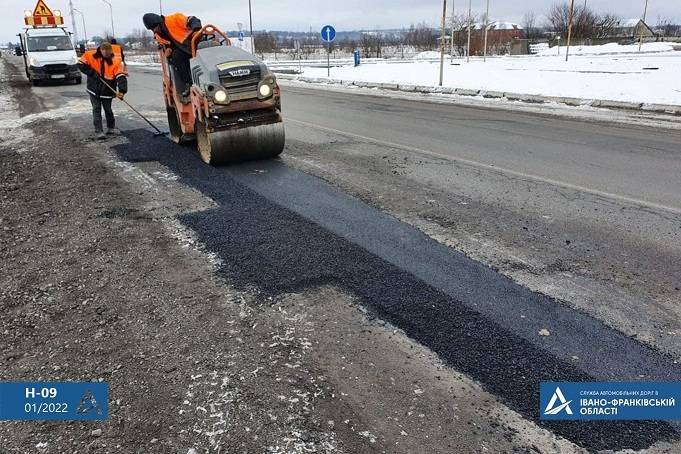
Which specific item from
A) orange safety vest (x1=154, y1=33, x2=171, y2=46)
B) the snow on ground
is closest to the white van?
orange safety vest (x1=154, y1=33, x2=171, y2=46)

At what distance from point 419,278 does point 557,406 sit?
4.89 feet

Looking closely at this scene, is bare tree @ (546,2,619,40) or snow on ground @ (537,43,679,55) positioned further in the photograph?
bare tree @ (546,2,619,40)

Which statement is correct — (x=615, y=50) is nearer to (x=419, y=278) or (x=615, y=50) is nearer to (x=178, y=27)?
(x=178, y=27)

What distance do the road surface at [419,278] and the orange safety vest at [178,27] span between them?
5.77ft

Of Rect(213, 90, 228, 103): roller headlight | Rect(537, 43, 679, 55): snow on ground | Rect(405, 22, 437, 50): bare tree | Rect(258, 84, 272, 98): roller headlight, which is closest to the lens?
Rect(213, 90, 228, 103): roller headlight

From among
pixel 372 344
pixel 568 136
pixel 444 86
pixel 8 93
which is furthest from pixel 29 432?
pixel 8 93

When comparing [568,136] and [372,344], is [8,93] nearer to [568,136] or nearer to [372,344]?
[568,136]

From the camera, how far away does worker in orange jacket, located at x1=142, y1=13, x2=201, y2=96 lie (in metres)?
7.77

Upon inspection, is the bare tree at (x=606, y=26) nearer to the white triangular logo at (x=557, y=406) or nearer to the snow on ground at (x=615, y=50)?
the snow on ground at (x=615, y=50)

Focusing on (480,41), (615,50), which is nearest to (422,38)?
(480,41)

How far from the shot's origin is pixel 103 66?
9.51 meters

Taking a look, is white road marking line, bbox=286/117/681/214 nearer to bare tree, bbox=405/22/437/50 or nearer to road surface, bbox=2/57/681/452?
road surface, bbox=2/57/681/452

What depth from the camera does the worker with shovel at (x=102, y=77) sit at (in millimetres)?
9320

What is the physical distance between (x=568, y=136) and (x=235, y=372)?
869 centimetres
